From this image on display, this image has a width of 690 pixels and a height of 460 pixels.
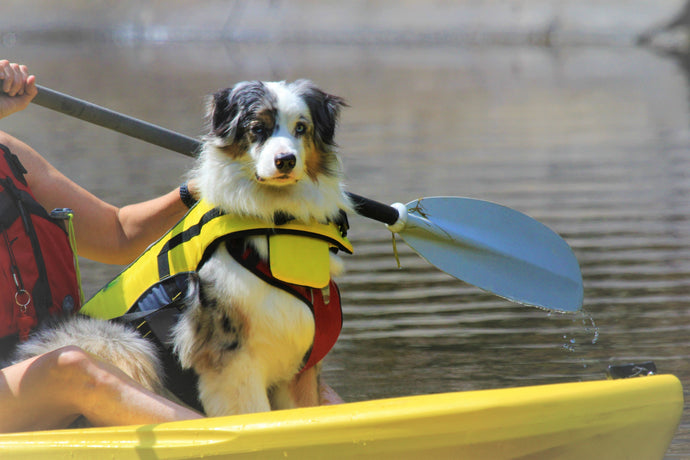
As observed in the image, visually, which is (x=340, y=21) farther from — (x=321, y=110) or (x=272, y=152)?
(x=272, y=152)

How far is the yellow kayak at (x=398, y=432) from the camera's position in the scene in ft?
8.18

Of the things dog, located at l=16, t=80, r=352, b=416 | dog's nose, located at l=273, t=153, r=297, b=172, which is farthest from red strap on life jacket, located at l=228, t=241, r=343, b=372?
dog's nose, located at l=273, t=153, r=297, b=172

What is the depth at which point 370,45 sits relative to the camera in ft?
130

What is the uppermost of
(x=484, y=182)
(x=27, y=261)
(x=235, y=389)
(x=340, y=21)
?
(x=27, y=261)

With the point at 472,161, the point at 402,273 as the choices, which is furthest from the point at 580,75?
the point at 402,273

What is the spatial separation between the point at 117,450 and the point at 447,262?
1701 mm

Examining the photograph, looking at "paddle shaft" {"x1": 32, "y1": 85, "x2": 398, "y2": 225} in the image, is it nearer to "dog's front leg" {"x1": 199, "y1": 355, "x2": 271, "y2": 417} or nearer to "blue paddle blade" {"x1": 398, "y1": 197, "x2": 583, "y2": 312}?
"blue paddle blade" {"x1": 398, "y1": 197, "x2": 583, "y2": 312}

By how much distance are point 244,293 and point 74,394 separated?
1.82ft

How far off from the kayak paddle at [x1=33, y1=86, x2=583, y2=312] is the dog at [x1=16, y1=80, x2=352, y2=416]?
83cm

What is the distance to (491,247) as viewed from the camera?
12.6 ft

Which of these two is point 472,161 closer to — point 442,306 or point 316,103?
point 442,306

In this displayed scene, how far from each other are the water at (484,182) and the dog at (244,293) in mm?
1438

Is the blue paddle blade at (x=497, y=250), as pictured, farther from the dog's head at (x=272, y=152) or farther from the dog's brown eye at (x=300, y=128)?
the dog's brown eye at (x=300, y=128)

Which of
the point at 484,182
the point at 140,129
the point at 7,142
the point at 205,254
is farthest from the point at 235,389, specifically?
the point at 484,182
